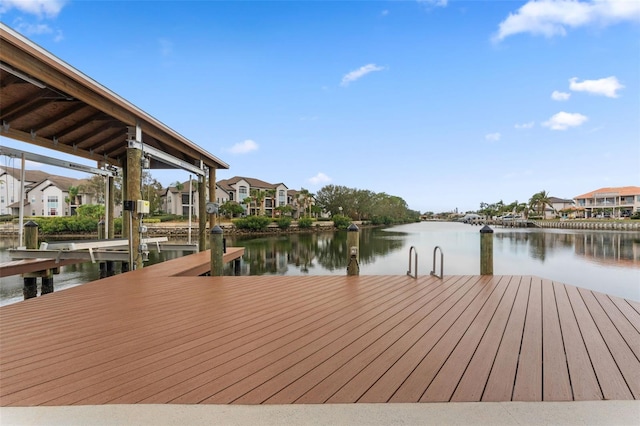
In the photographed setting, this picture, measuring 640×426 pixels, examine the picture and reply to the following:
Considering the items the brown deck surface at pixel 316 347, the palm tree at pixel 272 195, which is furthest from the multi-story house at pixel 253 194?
the brown deck surface at pixel 316 347

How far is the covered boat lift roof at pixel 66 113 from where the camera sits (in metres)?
4.32

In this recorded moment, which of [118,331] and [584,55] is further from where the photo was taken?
[584,55]

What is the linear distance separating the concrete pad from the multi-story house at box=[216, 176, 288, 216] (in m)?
46.2

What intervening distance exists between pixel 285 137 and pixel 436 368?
3642 centimetres

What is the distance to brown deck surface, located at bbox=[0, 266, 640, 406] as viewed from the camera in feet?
6.86

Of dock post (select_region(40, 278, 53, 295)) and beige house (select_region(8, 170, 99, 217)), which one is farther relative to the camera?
beige house (select_region(8, 170, 99, 217))

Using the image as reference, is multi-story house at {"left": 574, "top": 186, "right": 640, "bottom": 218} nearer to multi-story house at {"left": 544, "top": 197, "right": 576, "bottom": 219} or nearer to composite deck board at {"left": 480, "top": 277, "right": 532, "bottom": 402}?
multi-story house at {"left": 544, "top": 197, "right": 576, "bottom": 219}

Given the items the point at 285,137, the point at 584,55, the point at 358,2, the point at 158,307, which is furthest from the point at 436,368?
the point at 285,137

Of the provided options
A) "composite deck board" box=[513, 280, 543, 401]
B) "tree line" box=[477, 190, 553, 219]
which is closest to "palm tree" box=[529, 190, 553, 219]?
"tree line" box=[477, 190, 553, 219]

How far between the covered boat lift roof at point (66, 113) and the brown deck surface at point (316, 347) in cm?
319

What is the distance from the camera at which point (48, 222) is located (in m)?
29.5

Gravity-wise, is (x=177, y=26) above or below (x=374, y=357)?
above

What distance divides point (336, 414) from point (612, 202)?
8798 centimetres

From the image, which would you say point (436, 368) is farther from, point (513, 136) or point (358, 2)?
point (513, 136)
